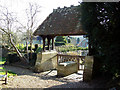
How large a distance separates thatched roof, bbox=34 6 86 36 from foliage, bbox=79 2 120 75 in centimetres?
290

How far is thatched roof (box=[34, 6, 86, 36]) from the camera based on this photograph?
820 cm

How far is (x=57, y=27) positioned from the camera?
29.7 feet

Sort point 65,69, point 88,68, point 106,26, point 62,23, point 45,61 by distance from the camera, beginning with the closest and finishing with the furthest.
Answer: point 106,26, point 88,68, point 65,69, point 45,61, point 62,23

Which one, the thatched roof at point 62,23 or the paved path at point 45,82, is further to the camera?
the thatched roof at point 62,23

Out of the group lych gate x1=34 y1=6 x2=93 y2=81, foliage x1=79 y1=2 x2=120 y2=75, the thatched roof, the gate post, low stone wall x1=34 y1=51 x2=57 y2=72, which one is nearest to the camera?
foliage x1=79 y1=2 x2=120 y2=75

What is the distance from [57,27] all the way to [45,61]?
9.02ft

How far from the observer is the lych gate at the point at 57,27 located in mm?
8328

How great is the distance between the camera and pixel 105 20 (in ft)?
14.6

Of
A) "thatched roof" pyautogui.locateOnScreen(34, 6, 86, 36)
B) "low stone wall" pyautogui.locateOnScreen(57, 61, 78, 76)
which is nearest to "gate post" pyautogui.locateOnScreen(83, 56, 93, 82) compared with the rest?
"low stone wall" pyautogui.locateOnScreen(57, 61, 78, 76)

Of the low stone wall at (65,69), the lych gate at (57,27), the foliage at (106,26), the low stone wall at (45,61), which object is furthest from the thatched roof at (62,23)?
the foliage at (106,26)

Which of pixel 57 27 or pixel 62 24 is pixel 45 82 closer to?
pixel 57 27

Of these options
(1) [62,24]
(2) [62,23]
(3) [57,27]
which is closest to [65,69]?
(3) [57,27]

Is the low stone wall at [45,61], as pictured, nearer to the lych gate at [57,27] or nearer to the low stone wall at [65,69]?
the lych gate at [57,27]

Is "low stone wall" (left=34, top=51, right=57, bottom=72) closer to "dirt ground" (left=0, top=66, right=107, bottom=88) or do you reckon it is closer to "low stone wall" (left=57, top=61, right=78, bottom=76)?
"low stone wall" (left=57, top=61, right=78, bottom=76)
